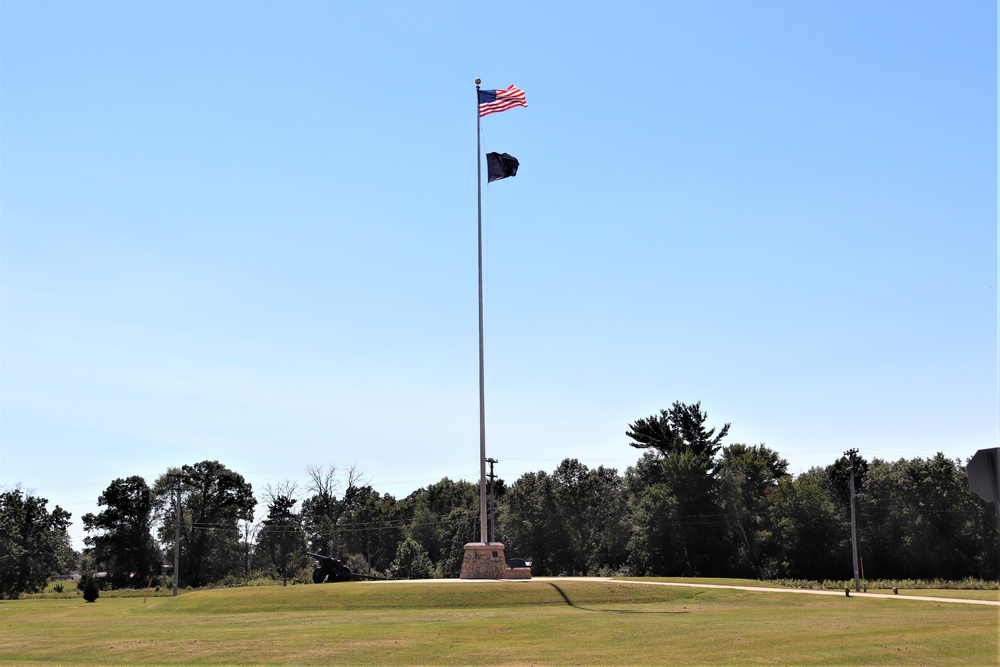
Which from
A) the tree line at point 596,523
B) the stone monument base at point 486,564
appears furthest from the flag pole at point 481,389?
the tree line at point 596,523

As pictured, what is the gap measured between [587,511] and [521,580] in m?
55.8

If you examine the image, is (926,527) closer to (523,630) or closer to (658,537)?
(658,537)

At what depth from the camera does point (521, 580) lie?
41438 millimetres

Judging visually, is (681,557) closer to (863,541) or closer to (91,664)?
(863,541)

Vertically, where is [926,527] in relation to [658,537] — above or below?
above

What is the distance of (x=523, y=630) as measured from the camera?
24047 millimetres

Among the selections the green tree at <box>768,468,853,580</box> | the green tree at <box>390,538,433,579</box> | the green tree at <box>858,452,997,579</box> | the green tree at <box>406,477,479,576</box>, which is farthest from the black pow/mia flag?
the green tree at <box>390,538,433,579</box>

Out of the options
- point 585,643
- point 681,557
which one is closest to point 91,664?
point 585,643

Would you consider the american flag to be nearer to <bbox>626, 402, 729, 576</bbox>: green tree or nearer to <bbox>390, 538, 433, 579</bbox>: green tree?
<bbox>626, 402, 729, 576</bbox>: green tree

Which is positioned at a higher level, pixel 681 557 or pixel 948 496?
pixel 948 496

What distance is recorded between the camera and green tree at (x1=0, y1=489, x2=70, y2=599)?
291ft

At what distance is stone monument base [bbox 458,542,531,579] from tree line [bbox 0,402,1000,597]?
2912 cm

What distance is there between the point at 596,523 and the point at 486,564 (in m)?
54.7

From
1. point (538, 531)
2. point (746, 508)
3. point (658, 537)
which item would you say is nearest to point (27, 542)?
point (538, 531)
